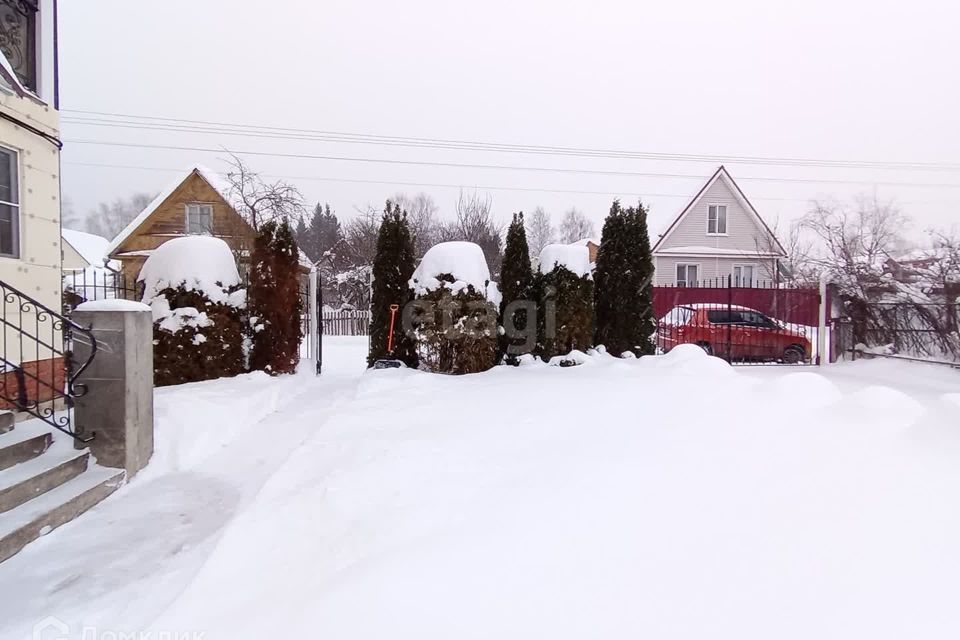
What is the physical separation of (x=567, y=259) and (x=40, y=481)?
7.28 meters

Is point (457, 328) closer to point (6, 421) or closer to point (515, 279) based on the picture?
point (515, 279)

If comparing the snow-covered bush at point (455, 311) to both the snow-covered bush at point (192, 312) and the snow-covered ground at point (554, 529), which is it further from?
the snow-covered ground at point (554, 529)

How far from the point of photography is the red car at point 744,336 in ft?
36.0

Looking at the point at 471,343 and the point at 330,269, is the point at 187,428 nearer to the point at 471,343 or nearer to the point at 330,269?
the point at 471,343

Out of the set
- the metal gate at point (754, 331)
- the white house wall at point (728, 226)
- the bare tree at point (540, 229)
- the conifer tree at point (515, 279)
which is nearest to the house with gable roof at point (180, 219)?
the conifer tree at point (515, 279)

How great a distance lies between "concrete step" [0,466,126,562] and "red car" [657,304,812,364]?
1067 centimetres

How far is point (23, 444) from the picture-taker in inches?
152

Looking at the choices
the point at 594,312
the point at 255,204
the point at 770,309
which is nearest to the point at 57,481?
the point at 594,312

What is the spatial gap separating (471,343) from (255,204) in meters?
15.0

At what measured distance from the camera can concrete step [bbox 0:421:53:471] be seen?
372 cm

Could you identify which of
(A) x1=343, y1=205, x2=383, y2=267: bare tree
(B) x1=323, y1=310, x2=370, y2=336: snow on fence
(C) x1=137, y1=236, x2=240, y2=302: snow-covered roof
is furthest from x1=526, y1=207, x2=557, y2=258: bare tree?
(C) x1=137, y1=236, x2=240, y2=302: snow-covered roof

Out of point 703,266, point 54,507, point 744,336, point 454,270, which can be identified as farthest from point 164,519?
point 703,266

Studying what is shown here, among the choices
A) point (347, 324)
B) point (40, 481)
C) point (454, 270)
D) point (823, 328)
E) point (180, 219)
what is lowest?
point (40, 481)

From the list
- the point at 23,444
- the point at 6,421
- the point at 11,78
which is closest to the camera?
the point at 23,444
